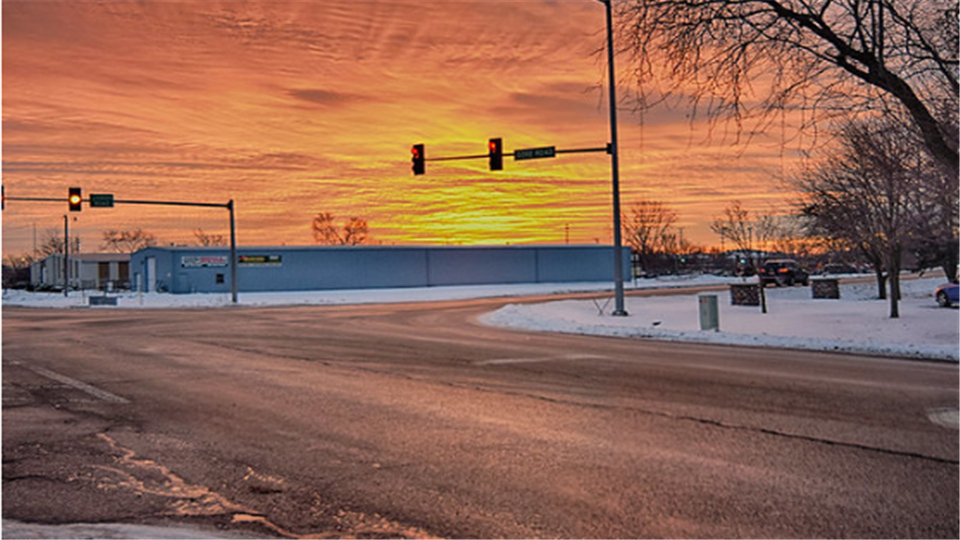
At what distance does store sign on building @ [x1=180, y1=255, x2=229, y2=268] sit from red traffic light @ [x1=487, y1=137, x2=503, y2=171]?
43.7 m

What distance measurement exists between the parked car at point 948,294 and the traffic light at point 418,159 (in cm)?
1776

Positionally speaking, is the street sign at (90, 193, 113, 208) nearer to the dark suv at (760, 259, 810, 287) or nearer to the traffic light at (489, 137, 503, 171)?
the traffic light at (489, 137, 503, 171)

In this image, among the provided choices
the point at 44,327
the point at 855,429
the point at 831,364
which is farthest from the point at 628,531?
the point at 44,327

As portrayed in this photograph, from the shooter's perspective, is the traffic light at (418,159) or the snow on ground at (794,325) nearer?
the snow on ground at (794,325)

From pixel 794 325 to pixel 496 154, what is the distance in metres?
11.3

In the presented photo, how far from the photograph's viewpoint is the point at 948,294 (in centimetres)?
2783

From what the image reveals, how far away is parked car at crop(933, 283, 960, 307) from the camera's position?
27.4 meters

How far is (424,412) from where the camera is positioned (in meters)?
9.58

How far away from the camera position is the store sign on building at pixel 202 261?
214ft

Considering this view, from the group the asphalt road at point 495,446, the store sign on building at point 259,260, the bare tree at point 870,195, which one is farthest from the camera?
the store sign on building at point 259,260

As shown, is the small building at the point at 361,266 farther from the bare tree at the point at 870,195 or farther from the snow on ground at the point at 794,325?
the bare tree at the point at 870,195

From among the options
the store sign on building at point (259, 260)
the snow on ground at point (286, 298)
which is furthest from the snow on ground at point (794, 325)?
the store sign on building at point (259, 260)

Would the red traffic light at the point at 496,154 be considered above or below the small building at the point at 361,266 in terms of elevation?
above

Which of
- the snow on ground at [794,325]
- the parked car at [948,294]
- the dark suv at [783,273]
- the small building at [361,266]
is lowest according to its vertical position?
the snow on ground at [794,325]
